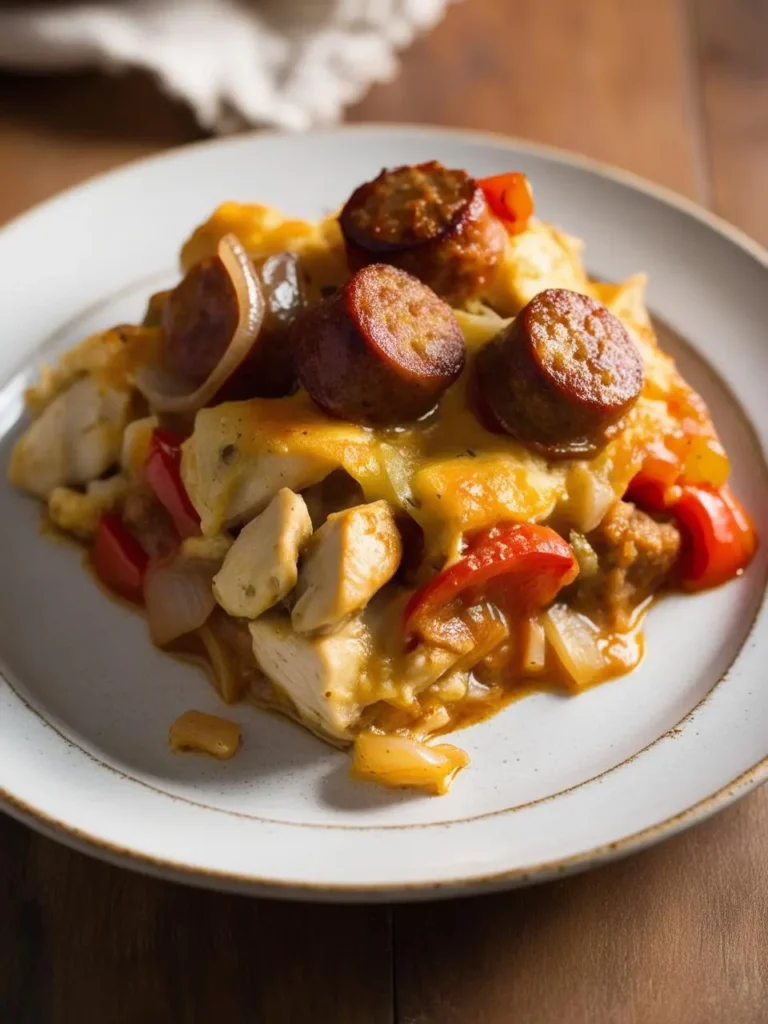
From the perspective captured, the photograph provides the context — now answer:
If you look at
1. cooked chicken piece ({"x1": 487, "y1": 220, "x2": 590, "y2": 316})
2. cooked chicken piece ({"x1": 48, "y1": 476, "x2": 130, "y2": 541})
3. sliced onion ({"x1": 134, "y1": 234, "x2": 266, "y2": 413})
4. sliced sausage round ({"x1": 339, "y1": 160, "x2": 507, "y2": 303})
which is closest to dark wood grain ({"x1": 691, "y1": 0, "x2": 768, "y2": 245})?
cooked chicken piece ({"x1": 487, "y1": 220, "x2": 590, "y2": 316})

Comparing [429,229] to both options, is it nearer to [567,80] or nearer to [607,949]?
[607,949]

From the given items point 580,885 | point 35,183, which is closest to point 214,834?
point 580,885

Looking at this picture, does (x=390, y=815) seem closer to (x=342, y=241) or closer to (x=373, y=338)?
(x=373, y=338)

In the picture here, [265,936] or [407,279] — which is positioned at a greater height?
[407,279]

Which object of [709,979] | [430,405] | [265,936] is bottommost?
[265,936]

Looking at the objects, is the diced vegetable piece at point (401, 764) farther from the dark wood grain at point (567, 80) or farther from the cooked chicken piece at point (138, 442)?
the dark wood grain at point (567, 80)

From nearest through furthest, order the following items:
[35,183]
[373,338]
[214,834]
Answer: [214,834] → [373,338] → [35,183]
